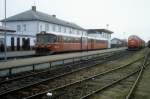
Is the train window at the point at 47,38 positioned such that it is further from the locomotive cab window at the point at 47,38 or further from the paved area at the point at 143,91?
the paved area at the point at 143,91

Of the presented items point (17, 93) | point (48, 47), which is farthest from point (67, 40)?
point (17, 93)

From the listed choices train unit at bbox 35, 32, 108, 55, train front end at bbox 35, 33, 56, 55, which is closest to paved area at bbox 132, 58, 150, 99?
train front end at bbox 35, 33, 56, 55

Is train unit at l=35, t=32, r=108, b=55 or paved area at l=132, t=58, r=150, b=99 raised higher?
train unit at l=35, t=32, r=108, b=55

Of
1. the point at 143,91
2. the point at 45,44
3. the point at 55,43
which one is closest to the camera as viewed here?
the point at 143,91

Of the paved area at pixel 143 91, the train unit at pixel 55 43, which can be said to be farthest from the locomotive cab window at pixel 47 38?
the paved area at pixel 143 91

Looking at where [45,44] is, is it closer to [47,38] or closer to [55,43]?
[47,38]

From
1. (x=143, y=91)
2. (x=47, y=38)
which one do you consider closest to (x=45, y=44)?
(x=47, y=38)

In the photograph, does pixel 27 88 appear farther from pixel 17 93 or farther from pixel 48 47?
pixel 48 47

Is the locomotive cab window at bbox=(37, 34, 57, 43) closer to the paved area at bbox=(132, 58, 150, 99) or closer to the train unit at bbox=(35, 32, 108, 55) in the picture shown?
the train unit at bbox=(35, 32, 108, 55)

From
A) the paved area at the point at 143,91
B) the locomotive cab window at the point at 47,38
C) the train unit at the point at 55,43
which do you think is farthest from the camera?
the locomotive cab window at the point at 47,38

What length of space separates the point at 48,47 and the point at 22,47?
45.3 ft

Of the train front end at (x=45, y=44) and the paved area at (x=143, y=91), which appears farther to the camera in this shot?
the train front end at (x=45, y=44)

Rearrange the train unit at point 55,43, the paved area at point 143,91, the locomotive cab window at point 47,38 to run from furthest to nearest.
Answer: the locomotive cab window at point 47,38
the train unit at point 55,43
the paved area at point 143,91

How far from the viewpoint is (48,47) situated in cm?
3322
